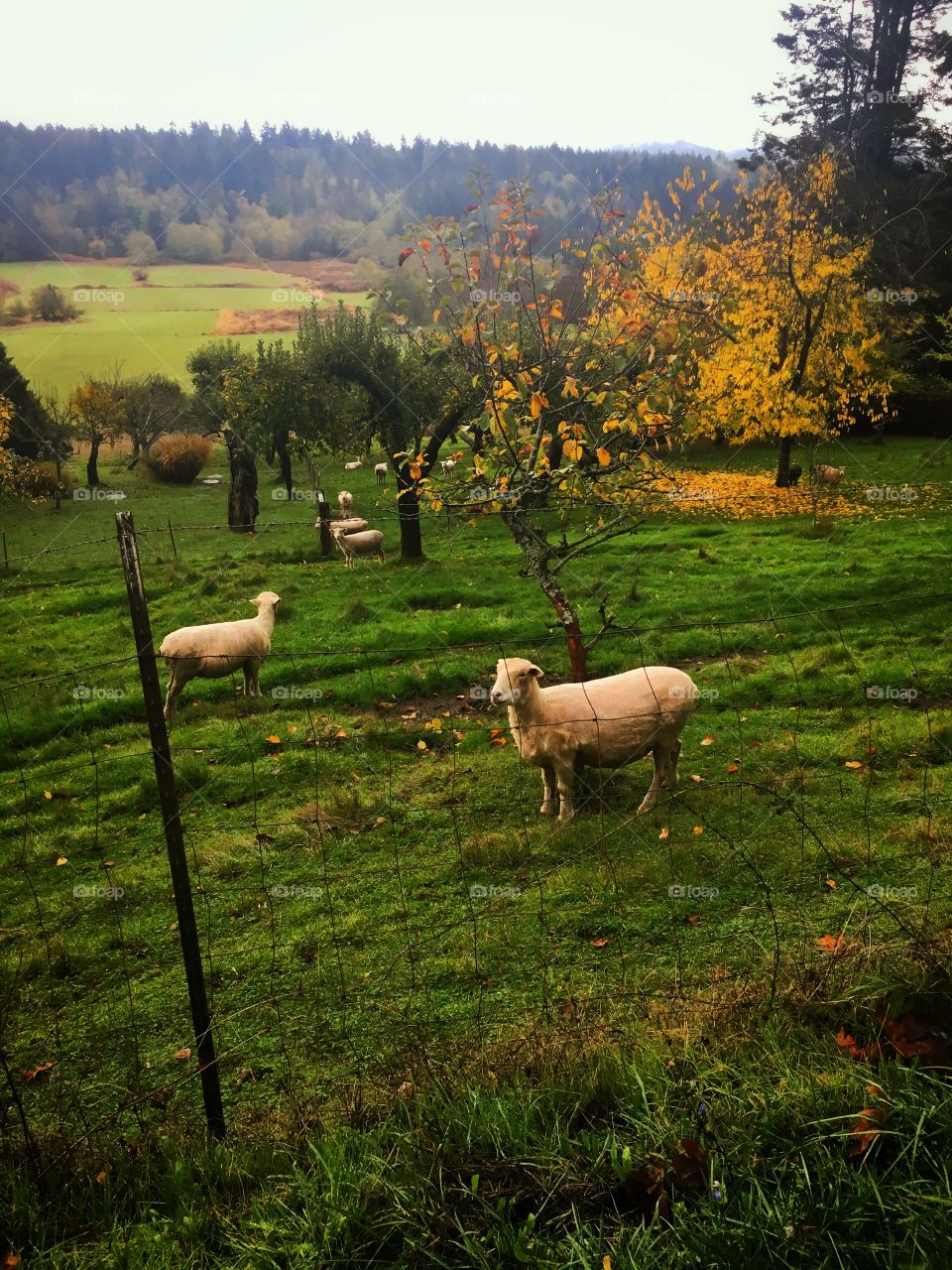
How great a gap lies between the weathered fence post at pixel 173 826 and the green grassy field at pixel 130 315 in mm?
33215

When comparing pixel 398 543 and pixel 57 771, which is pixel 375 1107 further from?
pixel 398 543

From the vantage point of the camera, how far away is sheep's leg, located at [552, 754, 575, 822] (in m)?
7.86

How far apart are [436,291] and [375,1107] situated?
27.8 feet
